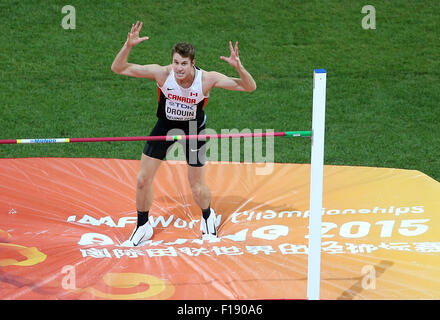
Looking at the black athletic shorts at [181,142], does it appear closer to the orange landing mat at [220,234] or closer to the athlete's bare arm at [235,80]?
the athlete's bare arm at [235,80]

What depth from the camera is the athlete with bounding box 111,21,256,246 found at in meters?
5.81

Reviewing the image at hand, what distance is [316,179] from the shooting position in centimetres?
501

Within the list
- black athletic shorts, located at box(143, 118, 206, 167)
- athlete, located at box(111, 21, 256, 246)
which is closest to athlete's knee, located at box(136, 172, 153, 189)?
athlete, located at box(111, 21, 256, 246)

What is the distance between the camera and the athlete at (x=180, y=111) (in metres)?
5.81

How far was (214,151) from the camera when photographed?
8391mm

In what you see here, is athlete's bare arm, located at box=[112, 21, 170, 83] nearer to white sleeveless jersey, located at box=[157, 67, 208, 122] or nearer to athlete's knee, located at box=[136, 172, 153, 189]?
white sleeveless jersey, located at box=[157, 67, 208, 122]

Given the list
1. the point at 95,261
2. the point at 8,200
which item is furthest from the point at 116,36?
the point at 95,261

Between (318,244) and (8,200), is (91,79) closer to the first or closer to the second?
(8,200)

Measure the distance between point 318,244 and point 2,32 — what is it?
749 centimetres
